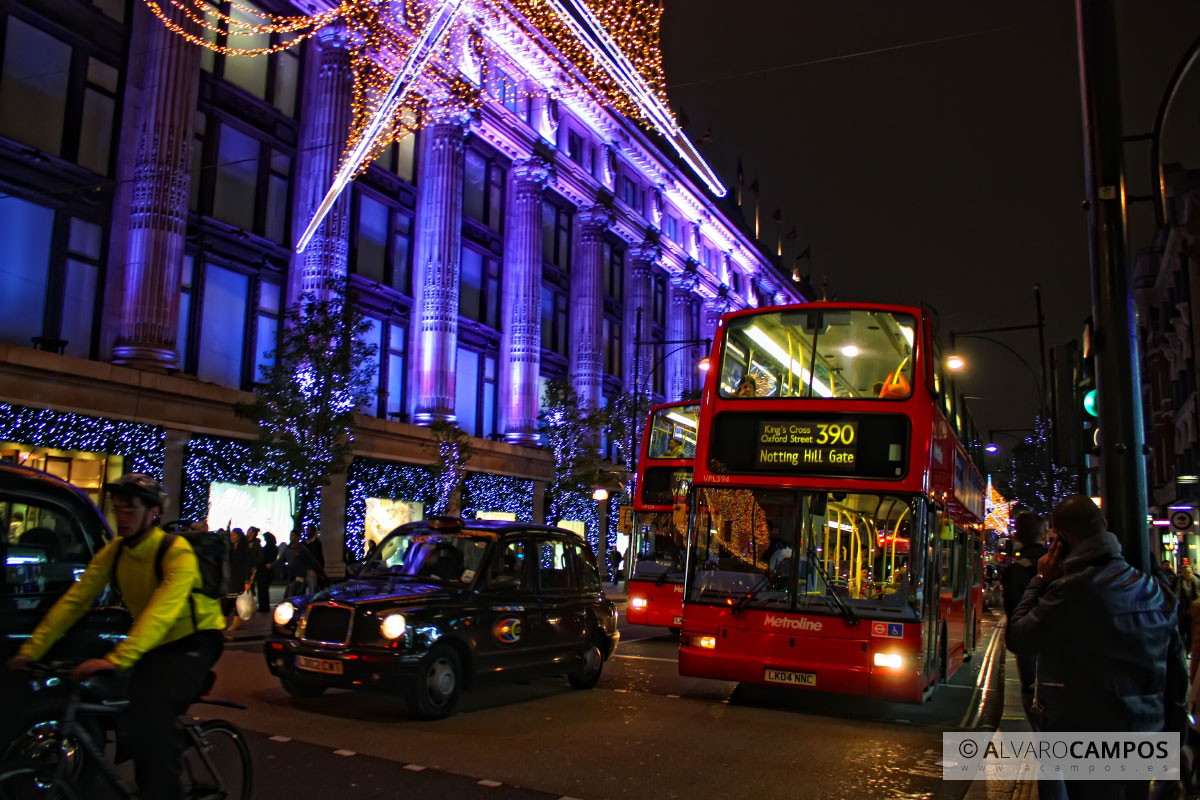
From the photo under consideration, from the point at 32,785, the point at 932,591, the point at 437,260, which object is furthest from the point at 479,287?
the point at 32,785

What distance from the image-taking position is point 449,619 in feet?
31.0

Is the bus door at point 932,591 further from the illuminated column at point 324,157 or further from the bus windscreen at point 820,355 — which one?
the illuminated column at point 324,157

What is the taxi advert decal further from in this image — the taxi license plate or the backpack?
the backpack

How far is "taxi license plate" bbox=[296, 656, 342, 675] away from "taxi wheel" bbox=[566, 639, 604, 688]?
340cm

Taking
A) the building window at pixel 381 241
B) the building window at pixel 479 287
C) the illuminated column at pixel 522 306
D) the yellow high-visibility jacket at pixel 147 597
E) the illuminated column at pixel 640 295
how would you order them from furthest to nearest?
1. the illuminated column at pixel 640 295
2. the illuminated column at pixel 522 306
3. the building window at pixel 479 287
4. the building window at pixel 381 241
5. the yellow high-visibility jacket at pixel 147 597

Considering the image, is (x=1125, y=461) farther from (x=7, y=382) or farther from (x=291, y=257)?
(x=291, y=257)

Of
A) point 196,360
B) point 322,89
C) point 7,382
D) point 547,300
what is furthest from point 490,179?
point 7,382

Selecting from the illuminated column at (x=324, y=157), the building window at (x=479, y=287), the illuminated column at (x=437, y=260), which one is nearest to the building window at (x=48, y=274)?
the illuminated column at (x=324, y=157)

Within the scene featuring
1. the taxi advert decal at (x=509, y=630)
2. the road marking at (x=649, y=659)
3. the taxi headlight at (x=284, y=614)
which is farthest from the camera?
the road marking at (x=649, y=659)

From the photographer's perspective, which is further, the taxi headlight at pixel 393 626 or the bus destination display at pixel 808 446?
the bus destination display at pixel 808 446

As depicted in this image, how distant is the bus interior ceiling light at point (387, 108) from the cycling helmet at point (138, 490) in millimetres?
22460

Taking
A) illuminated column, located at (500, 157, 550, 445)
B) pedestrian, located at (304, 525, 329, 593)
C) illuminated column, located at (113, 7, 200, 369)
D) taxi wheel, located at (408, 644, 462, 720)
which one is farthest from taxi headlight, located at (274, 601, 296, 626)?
illuminated column, located at (500, 157, 550, 445)

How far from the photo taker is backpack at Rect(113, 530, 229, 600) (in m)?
4.48

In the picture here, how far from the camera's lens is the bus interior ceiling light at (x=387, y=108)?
26.6 metres
